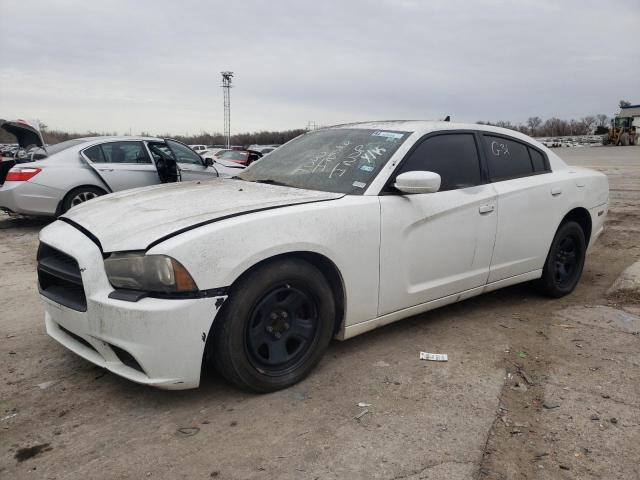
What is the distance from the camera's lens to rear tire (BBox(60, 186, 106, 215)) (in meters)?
7.72

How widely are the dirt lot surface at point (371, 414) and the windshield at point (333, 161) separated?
1.11 m

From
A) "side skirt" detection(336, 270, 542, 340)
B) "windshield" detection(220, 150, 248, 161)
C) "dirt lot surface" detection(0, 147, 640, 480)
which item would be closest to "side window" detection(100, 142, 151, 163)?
"dirt lot surface" detection(0, 147, 640, 480)

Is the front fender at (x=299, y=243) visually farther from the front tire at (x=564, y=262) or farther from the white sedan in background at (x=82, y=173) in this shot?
the white sedan in background at (x=82, y=173)

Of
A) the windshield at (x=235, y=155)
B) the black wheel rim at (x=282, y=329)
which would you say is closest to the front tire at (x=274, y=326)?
the black wheel rim at (x=282, y=329)

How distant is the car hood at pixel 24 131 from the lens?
849 cm

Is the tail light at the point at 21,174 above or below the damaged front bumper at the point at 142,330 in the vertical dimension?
above

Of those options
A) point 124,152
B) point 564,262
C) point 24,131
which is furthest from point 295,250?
point 24,131

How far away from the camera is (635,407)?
2740 millimetres

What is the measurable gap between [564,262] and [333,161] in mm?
2479

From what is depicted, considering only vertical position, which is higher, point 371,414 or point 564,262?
point 564,262

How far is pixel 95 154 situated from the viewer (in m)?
8.07

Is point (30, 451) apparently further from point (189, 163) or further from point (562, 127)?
point (562, 127)

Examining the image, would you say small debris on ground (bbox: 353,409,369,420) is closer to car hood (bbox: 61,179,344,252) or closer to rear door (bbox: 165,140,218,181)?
car hood (bbox: 61,179,344,252)

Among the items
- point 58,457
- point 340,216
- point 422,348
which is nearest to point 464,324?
point 422,348
